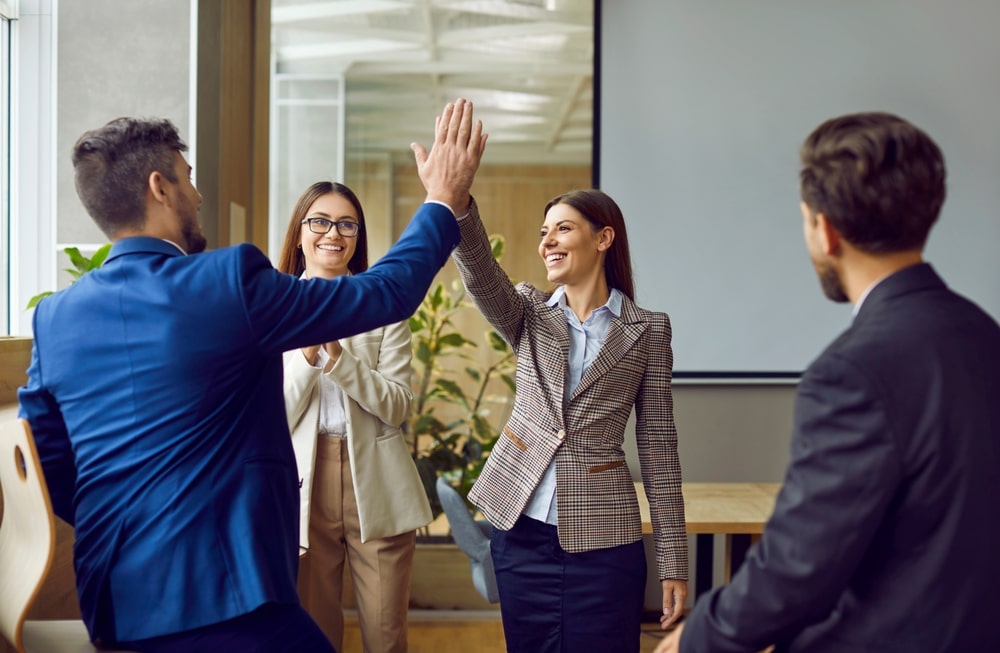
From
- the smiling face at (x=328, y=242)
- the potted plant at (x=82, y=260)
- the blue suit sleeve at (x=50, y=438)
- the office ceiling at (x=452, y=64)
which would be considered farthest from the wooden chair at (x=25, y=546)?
the office ceiling at (x=452, y=64)

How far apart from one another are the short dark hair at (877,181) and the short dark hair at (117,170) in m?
1.01

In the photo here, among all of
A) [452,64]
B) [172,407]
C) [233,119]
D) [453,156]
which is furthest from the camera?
[452,64]

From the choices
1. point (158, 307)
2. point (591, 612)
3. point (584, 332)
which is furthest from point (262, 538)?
point (584, 332)

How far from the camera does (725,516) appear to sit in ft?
9.80

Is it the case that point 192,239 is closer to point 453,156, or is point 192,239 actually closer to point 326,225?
point 453,156

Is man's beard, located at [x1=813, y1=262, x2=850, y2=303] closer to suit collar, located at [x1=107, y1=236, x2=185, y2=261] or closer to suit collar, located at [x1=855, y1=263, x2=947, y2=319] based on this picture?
suit collar, located at [x1=855, y1=263, x2=947, y2=319]

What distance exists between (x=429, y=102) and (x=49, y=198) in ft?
7.44

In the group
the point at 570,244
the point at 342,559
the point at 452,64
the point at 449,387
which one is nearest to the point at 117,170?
the point at 570,244

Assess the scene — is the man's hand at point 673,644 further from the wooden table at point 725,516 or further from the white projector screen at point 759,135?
the white projector screen at point 759,135

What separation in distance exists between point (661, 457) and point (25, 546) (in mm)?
1283

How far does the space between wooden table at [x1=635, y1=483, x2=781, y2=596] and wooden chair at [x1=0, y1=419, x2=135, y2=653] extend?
1664 millimetres

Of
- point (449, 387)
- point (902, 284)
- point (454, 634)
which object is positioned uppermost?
point (902, 284)

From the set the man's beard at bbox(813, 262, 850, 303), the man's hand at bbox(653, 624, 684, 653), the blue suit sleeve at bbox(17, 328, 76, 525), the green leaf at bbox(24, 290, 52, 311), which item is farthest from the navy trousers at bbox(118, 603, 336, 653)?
the green leaf at bbox(24, 290, 52, 311)

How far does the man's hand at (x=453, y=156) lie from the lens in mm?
1587
